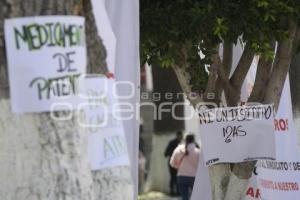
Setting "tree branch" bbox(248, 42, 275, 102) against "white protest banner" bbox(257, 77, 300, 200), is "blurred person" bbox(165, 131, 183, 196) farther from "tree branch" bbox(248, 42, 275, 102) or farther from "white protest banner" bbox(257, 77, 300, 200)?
"tree branch" bbox(248, 42, 275, 102)

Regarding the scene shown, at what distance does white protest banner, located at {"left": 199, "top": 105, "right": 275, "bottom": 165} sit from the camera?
6.80 metres

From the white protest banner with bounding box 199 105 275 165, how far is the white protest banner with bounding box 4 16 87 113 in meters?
3.50

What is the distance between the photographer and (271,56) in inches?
Answer: 246

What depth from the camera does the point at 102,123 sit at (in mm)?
3689

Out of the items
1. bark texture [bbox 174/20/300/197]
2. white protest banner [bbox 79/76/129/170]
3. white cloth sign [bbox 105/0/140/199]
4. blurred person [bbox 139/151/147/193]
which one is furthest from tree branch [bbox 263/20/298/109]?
blurred person [bbox 139/151/147/193]

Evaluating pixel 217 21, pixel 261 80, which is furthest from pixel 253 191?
pixel 217 21

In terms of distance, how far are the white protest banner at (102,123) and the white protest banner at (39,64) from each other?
0.38 ft

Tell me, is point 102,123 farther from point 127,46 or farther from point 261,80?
point 261,80

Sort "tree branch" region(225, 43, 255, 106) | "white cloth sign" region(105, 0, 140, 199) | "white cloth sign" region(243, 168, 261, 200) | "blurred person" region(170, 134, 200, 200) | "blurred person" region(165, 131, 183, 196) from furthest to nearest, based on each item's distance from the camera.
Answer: "blurred person" region(165, 131, 183, 196) < "blurred person" region(170, 134, 200, 200) < "white cloth sign" region(243, 168, 261, 200) < "tree branch" region(225, 43, 255, 106) < "white cloth sign" region(105, 0, 140, 199)

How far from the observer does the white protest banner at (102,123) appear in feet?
11.8

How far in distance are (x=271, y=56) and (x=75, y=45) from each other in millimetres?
3029

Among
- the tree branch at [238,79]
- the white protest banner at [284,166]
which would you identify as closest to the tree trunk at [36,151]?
the tree branch at [238,79]

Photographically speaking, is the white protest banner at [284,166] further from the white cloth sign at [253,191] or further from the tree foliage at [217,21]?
the tree foliage at [217,21]

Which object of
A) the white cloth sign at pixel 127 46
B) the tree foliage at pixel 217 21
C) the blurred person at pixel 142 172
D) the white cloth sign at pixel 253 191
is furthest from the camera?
the blurred person at pixel 142 172
